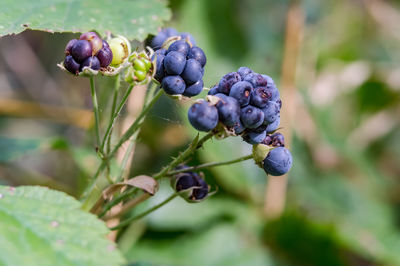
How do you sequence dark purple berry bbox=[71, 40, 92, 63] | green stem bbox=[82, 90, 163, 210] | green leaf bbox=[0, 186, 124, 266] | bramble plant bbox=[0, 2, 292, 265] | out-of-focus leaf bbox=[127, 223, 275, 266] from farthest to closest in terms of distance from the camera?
1. out-of-focus leaf bbox=[127, 223, 275, 266]
2. green stem bbox=[82, 90, 163, 210]
3. dark purple berry bbox=[71, 40, 92, 63]
4. bramble plant bbox=[0, 2, 292, 265]
5. green leaf bbox=[0, 186, 124, 266]

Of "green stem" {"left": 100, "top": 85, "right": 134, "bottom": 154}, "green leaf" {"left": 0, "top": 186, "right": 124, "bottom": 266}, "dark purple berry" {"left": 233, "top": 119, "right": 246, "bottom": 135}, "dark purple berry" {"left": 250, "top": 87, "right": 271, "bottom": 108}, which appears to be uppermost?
"dark purple berry" {"left": 250, "top": 87, "right": 271, "bottom": 108}

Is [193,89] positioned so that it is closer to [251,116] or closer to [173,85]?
[173,85]

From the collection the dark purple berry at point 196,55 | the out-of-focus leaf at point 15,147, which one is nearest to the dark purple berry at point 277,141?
the dark purple berry at point 196,55

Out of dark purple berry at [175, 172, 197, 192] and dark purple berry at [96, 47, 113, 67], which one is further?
dark purple berry at [175, 172, 197, 192]

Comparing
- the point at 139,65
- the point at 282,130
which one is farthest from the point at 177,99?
the point at 282,130

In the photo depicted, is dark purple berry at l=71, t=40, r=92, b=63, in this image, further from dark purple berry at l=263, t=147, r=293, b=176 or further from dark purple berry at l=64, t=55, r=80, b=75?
dark purple berry at l=263, t=147, r=293, b=176

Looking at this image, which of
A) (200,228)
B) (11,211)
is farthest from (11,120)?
(11,211)

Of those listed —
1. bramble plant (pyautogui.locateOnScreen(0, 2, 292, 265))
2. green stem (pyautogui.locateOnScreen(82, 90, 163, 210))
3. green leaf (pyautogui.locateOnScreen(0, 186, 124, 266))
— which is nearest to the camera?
green leaf (pyautogui.locateOnScreen(0, 186, 124, 266))

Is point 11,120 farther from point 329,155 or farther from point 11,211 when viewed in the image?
point 11,211

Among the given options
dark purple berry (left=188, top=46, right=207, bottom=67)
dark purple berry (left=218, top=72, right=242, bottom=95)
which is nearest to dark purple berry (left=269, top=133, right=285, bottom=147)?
dark purple berry (left=218, top=72, right=242, bottom=95)
